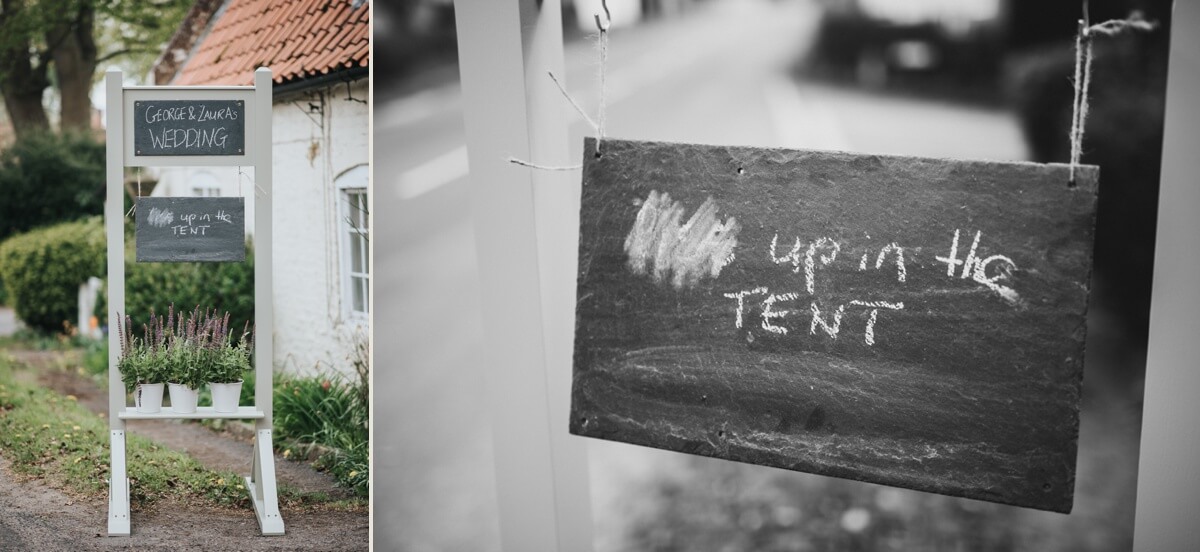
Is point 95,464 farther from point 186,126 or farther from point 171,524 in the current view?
point 186,126

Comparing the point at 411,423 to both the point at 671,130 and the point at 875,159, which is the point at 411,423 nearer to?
the point at 671,130

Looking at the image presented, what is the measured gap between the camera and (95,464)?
6457 mm

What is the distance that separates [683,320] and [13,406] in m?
7.52

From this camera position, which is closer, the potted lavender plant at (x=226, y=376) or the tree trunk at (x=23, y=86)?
the potted lavender plant at (x=226, y=376)

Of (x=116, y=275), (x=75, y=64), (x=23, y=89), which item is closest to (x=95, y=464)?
(x=116, y=275)

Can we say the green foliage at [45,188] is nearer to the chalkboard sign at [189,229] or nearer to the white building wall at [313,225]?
the white building wall at [313,225]

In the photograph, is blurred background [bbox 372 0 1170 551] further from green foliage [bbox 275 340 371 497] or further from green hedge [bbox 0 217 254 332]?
green hedge [bbox 0 217 254 332]

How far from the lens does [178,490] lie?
233 inches

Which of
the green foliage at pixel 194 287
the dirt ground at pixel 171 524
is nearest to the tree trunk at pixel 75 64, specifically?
the green foliage at pixel 194 287

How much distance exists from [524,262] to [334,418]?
3777mm

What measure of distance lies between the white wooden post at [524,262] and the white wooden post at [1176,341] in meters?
1.75

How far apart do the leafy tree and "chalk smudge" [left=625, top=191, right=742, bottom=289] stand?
1404 cm

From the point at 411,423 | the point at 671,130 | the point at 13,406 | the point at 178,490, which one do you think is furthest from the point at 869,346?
the point at 13,406

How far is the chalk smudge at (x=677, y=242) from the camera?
2570 millimetres
